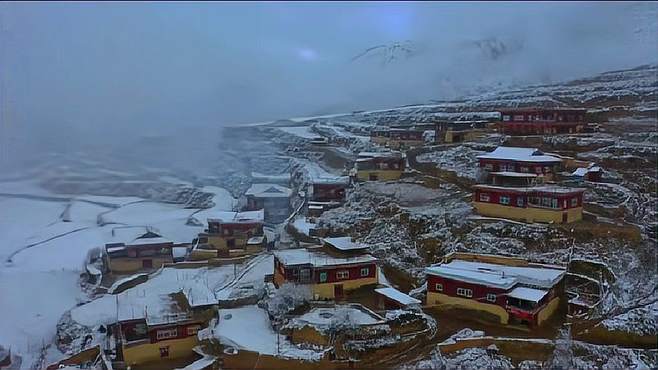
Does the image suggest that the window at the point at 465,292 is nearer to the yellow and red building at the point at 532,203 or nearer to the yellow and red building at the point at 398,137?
the yellow and red building at the point at 532,203

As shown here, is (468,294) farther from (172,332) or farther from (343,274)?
(172,332)

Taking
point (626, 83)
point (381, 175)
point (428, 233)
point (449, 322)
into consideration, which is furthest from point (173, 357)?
point (626, 83)

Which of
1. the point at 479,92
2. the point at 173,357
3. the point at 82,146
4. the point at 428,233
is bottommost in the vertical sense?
the point at 173,357

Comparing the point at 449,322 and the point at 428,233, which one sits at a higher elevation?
the point at 428,233

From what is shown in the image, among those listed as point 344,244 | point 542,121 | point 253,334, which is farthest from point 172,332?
point 542,121

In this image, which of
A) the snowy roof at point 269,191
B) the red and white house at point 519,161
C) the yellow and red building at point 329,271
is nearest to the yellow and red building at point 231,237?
the snowy roof at point 269,191

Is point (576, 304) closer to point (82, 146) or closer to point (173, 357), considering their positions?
point (173, 357)
